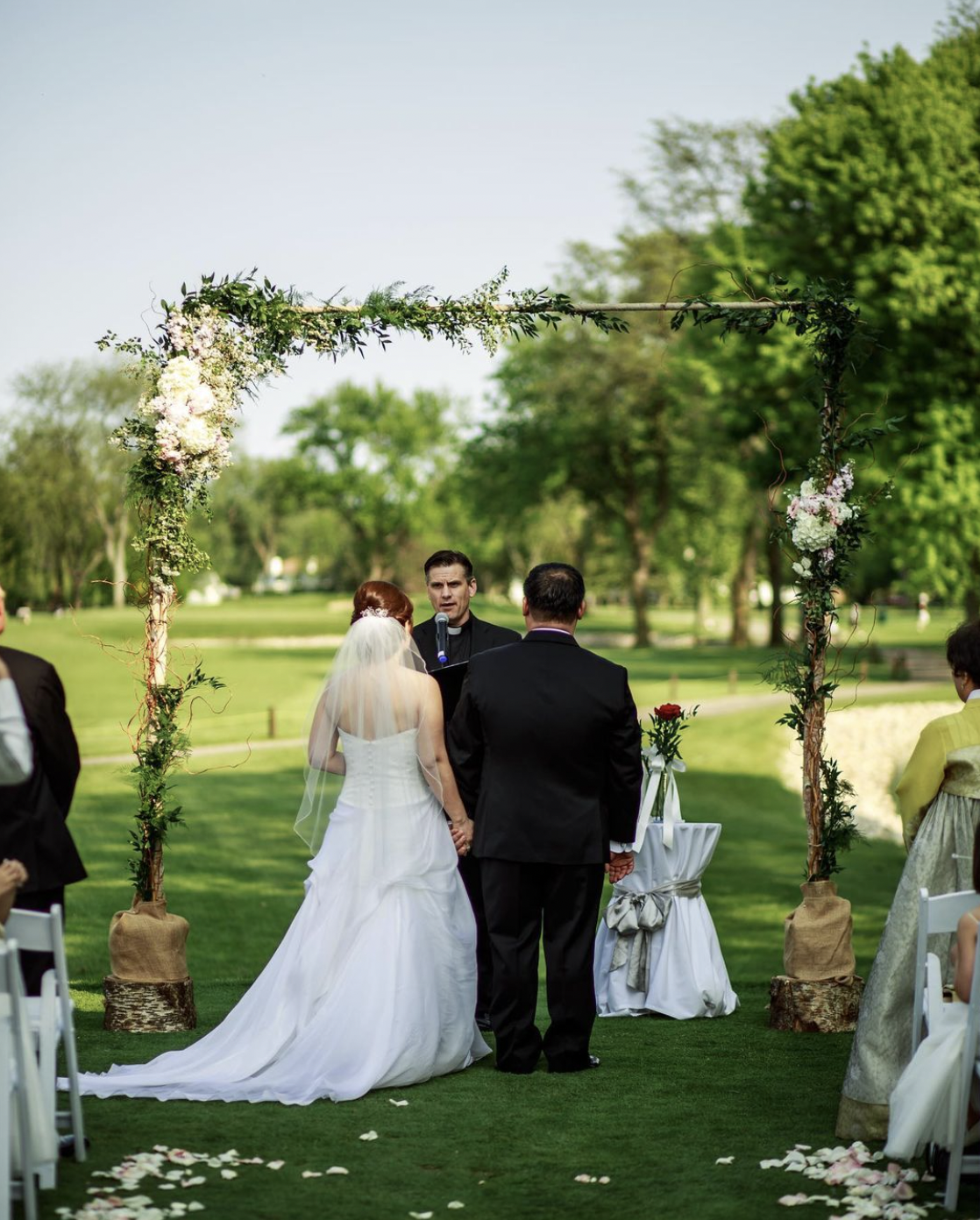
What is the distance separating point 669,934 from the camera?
8.12m

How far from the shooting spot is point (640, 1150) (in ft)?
17.8

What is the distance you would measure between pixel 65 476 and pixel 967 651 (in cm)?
6724

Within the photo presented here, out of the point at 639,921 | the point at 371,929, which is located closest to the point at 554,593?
the point at 371,929

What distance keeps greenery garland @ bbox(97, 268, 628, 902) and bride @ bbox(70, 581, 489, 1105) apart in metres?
1.14

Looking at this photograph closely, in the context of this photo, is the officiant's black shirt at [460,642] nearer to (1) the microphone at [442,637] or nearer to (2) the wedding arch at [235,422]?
(1) the microphone at [442,637]

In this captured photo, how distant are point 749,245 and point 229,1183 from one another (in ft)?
98.9

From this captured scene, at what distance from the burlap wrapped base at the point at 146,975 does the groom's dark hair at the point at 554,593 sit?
8.40ft

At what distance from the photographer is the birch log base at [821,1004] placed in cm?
765

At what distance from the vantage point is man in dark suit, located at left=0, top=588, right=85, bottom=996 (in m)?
5.02

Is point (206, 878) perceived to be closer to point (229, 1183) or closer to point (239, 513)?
point (229, 1183)

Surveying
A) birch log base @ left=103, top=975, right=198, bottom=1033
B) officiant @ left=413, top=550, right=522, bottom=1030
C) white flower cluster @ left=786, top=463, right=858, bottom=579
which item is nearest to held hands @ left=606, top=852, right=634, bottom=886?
officiant @ left=413, top=550, right=522, bottom=1030

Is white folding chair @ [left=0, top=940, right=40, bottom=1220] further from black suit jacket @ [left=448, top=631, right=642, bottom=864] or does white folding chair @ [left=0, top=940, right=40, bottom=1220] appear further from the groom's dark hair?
the groom's dark hair

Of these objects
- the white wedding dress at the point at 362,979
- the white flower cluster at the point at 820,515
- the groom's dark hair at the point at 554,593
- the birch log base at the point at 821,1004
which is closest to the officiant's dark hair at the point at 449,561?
the groom's dark hair at the point at 554,593

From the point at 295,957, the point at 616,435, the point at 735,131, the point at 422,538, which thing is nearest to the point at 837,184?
the point at 735,131
